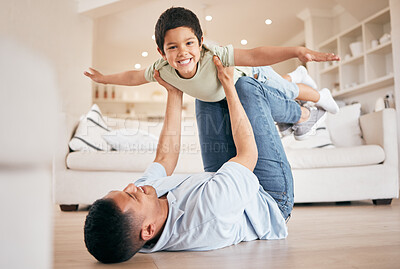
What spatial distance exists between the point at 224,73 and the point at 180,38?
21cm

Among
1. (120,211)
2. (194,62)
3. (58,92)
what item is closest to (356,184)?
(194,62)

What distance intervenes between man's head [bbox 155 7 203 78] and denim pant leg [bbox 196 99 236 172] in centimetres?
25

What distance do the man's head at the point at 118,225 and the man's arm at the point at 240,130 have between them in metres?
0.33

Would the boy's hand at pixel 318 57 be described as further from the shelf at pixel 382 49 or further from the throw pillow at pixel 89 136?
the shelf at pixel 382 49

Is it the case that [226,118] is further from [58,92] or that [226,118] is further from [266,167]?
[58,92]

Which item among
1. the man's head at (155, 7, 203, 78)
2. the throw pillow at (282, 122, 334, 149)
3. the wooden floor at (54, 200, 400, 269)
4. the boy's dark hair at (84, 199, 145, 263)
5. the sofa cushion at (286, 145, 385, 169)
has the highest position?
the man's head at (155, 7, 203, 78)

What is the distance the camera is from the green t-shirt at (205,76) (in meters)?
1.34

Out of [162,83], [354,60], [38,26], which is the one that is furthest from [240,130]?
[354,60]

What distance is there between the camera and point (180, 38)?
1.30 meters

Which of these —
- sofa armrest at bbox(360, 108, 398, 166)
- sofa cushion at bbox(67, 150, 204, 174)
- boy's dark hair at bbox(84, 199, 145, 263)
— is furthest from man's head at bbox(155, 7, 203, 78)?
sofa armrest at bbox(360, 108, 398, 166)

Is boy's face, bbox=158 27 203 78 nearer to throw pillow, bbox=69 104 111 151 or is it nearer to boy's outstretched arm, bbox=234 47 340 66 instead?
boy's outstretched arm, bbox=234 47 340 66

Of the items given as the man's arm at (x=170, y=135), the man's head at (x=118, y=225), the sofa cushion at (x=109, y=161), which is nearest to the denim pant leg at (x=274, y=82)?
the man's arm at (x=170, y=135)

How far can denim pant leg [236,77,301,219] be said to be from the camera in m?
1.28

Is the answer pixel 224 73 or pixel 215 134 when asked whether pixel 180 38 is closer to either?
pixel 224 73
